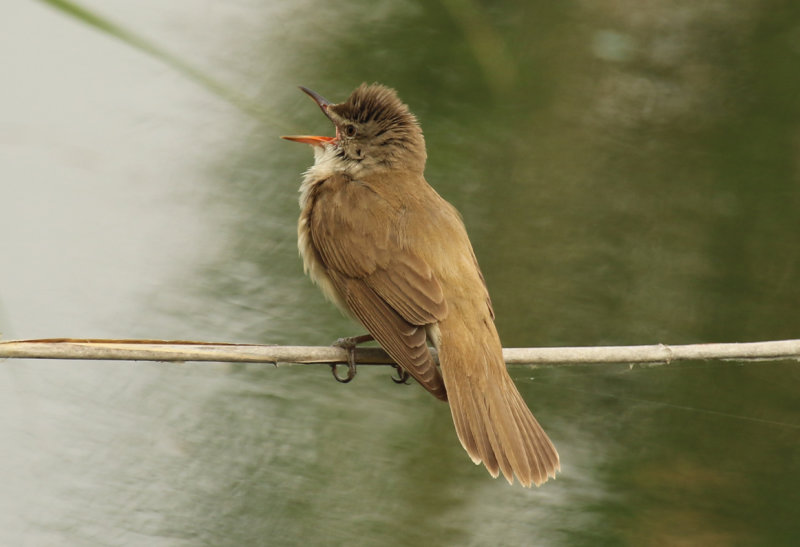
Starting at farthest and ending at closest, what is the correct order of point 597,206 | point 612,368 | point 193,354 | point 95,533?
point 597,206 < point 612,368 < point 95,533 < point 193,354

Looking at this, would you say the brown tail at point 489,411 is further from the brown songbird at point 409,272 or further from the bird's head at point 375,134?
the bird's head at point 375,134

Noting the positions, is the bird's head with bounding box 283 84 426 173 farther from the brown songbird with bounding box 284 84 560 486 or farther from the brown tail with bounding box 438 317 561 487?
the brown tail with bounding box 438 317 561 487

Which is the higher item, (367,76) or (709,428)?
(367,76)

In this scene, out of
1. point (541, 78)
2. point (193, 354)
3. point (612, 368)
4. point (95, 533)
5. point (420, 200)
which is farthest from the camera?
point (541, 78)

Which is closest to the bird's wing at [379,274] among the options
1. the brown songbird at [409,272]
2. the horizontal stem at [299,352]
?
the brown songbird at [409,272]

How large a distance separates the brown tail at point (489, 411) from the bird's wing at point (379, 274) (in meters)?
0.07

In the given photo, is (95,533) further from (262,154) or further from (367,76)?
(367,76)

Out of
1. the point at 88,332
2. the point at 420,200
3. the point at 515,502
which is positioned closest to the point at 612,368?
the point at 515,502

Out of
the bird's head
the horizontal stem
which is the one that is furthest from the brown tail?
the bird's head

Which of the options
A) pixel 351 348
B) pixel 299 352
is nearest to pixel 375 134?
pixel 351 348

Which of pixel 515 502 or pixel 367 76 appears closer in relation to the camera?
pixel 515 502

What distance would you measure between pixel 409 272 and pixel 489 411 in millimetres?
526

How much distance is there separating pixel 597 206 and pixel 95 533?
102 inches

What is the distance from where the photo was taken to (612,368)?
416 cm
